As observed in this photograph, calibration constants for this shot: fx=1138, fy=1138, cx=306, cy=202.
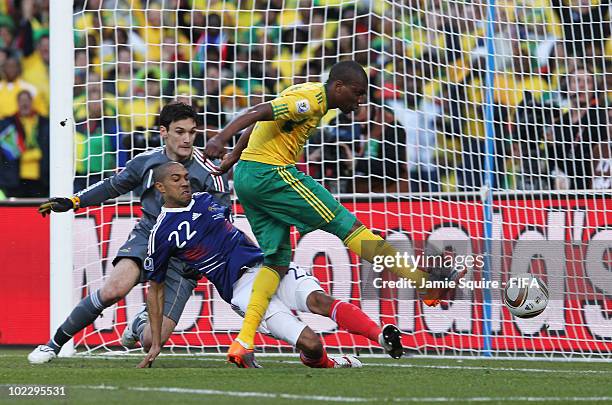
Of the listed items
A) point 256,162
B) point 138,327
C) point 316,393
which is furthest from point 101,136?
point 316,393

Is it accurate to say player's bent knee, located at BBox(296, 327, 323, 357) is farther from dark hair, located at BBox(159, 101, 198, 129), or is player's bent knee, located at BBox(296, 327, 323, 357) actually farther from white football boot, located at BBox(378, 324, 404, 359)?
dark hair, located at BBox(159, 101, 198, 129)

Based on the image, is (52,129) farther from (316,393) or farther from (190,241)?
(316,393)

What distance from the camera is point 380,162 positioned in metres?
10.3

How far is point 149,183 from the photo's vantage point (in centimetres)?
804

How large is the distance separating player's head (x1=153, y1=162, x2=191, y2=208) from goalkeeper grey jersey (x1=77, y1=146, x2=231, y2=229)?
0.50 metres

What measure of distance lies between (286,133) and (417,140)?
284 cm

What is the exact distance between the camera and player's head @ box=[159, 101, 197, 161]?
8070 millimetres

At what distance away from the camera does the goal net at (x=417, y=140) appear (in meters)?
9.62

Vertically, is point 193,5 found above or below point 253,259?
above

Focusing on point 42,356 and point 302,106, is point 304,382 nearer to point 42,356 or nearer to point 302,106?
point 302,106

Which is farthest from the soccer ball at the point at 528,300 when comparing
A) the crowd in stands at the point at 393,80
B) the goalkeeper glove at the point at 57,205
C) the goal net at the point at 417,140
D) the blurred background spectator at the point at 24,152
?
the blurred background spectator at the point at 24,152

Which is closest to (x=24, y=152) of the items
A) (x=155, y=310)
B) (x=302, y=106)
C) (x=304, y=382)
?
(x=155, y=310)

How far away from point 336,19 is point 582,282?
3.14m

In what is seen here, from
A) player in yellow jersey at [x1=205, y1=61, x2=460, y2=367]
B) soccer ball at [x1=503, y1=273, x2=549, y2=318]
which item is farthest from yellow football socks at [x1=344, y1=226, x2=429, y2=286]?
soccer ball at [x1=503, y1=273, x2=549, y2=318]
